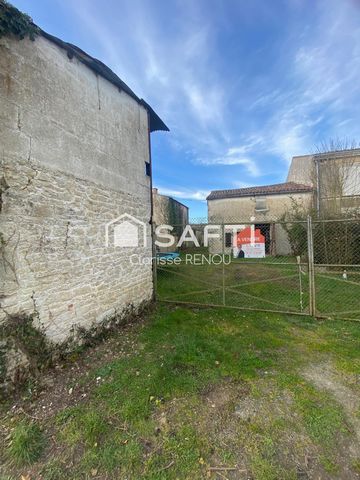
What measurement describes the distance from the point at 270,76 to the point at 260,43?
1463 millimetres

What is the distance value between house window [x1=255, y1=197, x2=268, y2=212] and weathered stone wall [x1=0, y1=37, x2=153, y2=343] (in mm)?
12973

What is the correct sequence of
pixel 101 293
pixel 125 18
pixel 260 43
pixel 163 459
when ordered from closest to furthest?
pixel 163 459
pixel 101 293
pixel 125 18
pixel 260 43

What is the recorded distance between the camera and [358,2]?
3082mm

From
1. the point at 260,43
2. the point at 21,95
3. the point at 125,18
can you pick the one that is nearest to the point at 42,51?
the point at 21,95

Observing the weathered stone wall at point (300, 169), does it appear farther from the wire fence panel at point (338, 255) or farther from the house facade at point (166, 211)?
the house facade at point (166, 211)

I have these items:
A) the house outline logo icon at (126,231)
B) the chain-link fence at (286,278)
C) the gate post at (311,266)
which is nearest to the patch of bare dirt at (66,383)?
the house outline logo icon at (126,231)

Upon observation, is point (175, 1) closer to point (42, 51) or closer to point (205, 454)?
point (42, 51)

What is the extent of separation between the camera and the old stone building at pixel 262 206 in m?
14.7

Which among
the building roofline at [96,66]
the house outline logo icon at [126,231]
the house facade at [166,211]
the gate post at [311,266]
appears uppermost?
the building roofline at [96,66]

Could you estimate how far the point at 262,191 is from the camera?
15.8 meters

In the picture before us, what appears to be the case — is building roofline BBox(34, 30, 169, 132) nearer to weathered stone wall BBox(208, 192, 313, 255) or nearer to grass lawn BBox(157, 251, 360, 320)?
grass lawn BBox(157, 251, 360, 320)

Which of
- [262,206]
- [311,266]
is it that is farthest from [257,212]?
[311,266]

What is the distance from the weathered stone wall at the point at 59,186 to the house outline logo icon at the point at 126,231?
139 mm

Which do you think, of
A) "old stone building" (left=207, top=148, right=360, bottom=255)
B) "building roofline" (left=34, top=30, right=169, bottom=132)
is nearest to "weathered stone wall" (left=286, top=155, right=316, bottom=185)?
"old stone building" (left=207, top=148, right=360, bottom=255)
